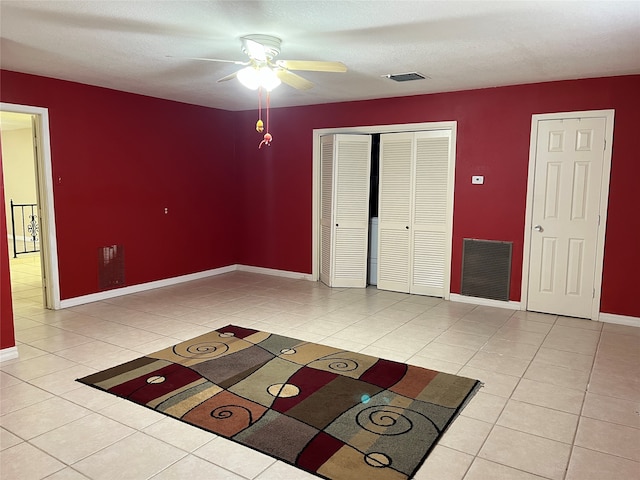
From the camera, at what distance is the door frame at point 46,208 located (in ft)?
16.5

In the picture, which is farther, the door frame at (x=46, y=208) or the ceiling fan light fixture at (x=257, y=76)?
the door frame at (x=46, y=208)

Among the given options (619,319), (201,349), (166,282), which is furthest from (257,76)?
(619,319)

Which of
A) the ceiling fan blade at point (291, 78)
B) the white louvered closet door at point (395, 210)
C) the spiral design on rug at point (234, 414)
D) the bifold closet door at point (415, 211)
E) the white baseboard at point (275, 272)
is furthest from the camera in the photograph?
the white baseboard at point (275, 272)

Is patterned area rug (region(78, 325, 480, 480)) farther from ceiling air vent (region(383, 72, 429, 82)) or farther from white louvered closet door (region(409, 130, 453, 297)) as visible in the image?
ceiling air vent (region(383, 72, 429, 82))

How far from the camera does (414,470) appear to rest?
7.92 ft

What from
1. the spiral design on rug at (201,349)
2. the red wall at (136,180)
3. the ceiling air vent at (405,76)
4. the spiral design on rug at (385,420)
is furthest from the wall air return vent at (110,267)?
the spiral design on rug at (385,420)

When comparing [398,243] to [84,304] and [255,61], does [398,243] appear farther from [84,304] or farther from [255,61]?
[84,304]

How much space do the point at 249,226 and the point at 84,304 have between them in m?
2.86

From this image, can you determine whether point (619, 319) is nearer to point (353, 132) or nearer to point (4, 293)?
point (353, 132)

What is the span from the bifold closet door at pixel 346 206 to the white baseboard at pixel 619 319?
9.55ft

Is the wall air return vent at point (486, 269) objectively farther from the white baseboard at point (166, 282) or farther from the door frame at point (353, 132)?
the white baseboard at point (166, 282)

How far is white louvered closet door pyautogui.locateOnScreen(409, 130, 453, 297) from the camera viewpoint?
5816 millimetres

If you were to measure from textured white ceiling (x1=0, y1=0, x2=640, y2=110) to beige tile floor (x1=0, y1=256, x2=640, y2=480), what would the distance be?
102 inches

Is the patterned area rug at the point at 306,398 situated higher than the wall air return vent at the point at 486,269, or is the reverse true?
the wall air return vent at the point at 486,269
